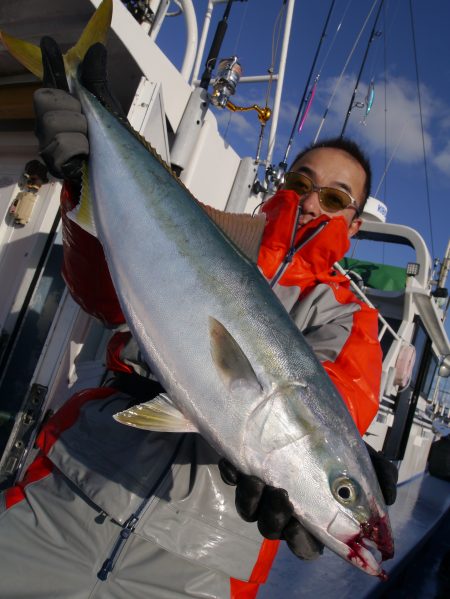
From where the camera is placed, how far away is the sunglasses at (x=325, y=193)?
2326mm

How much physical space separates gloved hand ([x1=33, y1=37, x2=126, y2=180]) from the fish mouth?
68.7 inches

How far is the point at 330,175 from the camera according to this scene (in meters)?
2.39

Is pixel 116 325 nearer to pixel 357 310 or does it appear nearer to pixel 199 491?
pixel 199 491

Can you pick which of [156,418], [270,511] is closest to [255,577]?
[270,511]

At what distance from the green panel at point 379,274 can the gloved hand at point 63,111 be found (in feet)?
20.5

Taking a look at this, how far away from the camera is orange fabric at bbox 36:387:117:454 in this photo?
1969 millimetres

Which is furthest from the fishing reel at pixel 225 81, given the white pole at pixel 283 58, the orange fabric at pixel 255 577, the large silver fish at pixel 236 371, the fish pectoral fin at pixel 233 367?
the orange fabric at pixel 255 577

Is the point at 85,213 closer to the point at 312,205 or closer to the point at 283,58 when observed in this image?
the point at 312,205

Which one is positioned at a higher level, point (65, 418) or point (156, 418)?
point (156, 418)

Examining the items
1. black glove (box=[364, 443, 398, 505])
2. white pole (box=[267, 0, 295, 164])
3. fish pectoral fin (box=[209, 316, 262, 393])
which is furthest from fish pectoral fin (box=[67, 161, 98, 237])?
white pole (box=[267, 0, 295, 164])

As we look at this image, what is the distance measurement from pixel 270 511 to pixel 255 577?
500mm

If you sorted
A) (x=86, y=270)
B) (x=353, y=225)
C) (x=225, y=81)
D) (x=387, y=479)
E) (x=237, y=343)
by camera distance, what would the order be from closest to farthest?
(x=237, y=343) < (x=387, y=479) < (x=86, y=270) < (x=353, y=225) < (x=225, y=81)

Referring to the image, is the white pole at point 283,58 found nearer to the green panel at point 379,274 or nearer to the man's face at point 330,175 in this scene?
the man's face at point 330,175

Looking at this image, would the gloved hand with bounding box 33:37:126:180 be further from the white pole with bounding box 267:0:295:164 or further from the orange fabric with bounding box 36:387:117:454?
the white pole with bounding box 267:0:295:164
